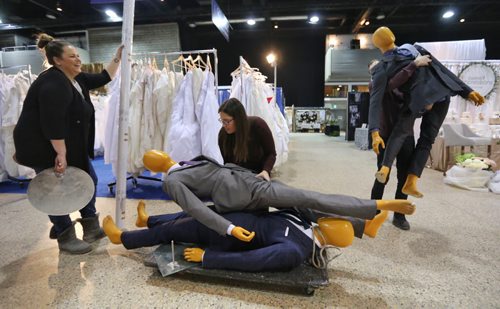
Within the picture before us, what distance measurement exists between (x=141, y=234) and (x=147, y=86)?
1.78 meters

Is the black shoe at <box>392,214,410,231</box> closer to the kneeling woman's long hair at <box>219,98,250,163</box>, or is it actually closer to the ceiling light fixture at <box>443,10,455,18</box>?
the kneeling woman's long hair at <box>219,98,250,163</box>

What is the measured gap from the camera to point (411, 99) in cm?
201

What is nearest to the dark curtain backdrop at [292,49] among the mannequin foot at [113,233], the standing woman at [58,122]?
the standing woman at [58,122]

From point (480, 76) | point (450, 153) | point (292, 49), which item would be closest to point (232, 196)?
point (450, 153)

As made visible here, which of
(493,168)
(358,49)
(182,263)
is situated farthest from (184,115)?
(358,49)

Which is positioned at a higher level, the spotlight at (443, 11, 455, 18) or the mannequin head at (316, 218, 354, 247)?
the spotlight at (443, 11, 455, 18)

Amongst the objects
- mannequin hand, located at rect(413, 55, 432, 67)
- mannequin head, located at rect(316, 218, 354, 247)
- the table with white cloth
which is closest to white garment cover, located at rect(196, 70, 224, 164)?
mannequin head, located at rect(316, 218, 354, 247)

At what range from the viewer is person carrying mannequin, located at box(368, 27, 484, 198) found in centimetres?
196

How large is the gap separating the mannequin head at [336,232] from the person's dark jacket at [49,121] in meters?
1.62

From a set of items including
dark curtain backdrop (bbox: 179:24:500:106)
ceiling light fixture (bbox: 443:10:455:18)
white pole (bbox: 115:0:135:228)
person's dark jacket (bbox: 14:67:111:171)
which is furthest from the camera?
dark curtain backdrop (bbox: 179:24:500:106)

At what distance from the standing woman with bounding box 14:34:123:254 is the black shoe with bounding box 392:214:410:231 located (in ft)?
7.58

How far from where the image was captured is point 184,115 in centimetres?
280

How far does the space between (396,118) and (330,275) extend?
4.20ft

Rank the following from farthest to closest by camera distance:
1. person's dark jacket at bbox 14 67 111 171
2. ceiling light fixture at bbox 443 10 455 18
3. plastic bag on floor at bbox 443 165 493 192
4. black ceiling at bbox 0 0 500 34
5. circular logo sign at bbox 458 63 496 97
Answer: ceiling light fixture at bbox 443 10 455 18 → black ceiling at bbox 0 0 500 34 → circular logo sign at bbox 458 63 496 97 → plastic bag on floor at bbox 443 165 493 192 → person's dark jacket at bbox 14 67 111 171
